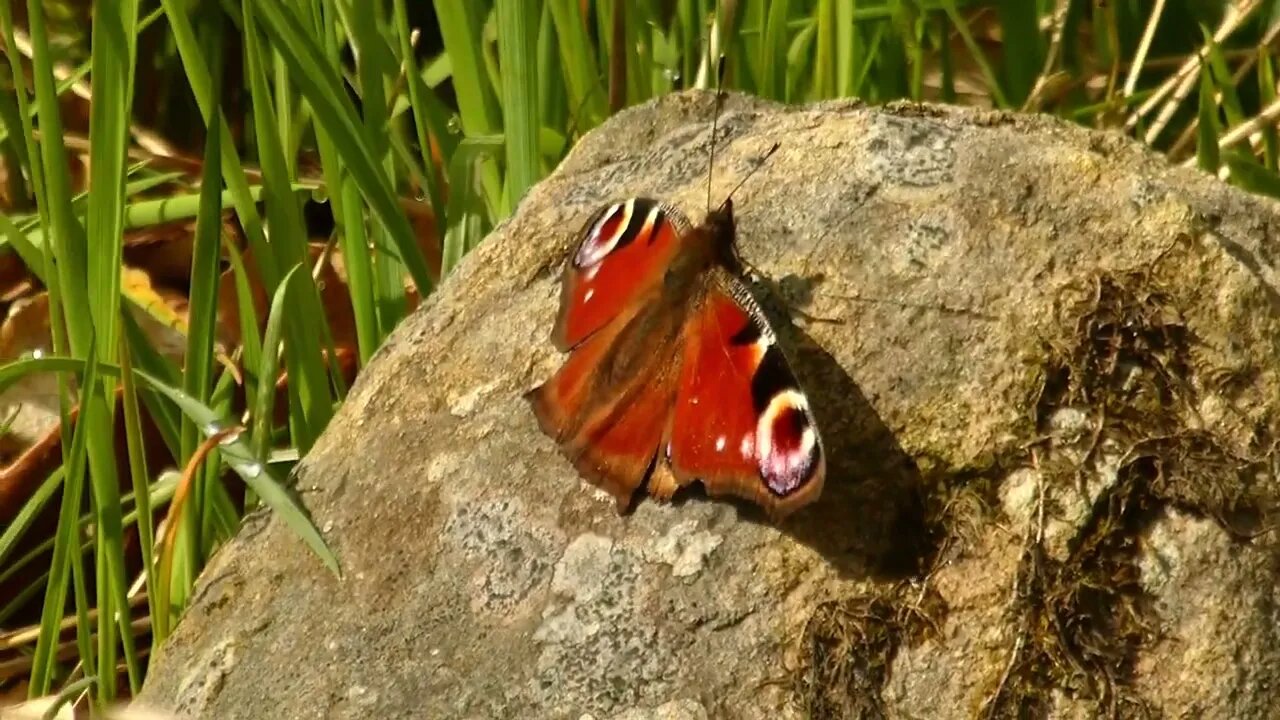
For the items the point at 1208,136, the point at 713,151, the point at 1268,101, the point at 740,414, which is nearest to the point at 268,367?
the point at 713,151

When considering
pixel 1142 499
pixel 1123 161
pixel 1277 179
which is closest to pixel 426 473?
pixel 1142 499

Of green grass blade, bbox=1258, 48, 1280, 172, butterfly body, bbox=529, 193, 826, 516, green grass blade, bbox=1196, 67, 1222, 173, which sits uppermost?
butterfly body, bbox=529, 193, 826, 516

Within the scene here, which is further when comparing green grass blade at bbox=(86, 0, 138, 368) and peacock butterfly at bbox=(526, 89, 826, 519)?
green grass blade at bbox=(86, 0, 138, 368)

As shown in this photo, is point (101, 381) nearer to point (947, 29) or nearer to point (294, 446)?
point (294, 446)

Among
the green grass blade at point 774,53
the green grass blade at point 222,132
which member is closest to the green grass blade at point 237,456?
the green grass blade at point 222,132

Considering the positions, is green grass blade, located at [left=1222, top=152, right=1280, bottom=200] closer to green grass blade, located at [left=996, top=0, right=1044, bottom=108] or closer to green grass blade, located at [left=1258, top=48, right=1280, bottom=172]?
green grass blade, located at [left=1258, top=48, right=1280, bottom=172]

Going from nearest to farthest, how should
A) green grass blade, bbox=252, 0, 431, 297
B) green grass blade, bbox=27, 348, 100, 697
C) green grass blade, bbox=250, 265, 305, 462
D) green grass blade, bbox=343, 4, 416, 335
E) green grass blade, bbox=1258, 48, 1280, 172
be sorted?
green grass blade, bbox=27, 348, 100, 697 < green grass blade, bbox=250, 265, 305, 462 < green grass blade, bbox=252, 0, 431, 297 < green grass blade, bbox=343, 4, 416, 335 < green grass blade, bbox=1258, 48, 1280, 172

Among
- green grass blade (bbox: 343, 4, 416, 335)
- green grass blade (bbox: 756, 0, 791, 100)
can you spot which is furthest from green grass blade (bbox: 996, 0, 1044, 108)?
green grass blade (bbox: 343, 4, 416, 335)

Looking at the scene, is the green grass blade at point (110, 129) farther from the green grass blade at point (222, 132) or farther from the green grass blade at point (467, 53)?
the green grass blade at point (467, 53)
